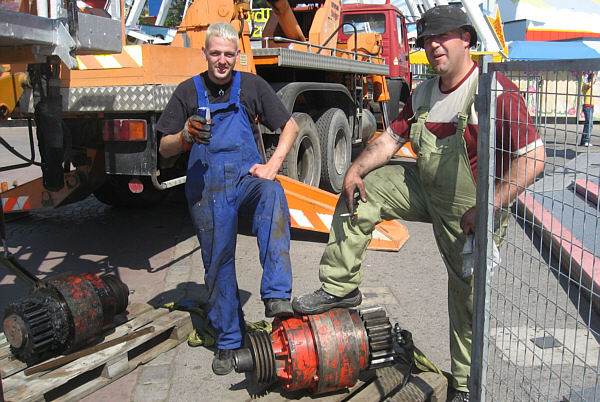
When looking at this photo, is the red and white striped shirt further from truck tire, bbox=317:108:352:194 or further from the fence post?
truck tire, bbox=317:108:352:194

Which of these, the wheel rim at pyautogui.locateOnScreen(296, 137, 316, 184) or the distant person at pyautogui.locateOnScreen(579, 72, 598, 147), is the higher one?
the distant person at pyautogui.locateOnScreen(579, 72, 598, 147)

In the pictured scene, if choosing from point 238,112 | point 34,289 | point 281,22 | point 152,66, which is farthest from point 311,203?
point 281,22

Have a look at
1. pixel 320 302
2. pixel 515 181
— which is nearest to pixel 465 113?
pixel 515 181

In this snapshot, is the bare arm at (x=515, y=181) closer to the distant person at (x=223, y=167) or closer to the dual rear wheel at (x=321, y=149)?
the distant person at (x=223, y=167)

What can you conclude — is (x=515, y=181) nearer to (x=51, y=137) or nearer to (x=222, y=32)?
(x=222, y=32)

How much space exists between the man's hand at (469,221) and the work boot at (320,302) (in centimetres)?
73

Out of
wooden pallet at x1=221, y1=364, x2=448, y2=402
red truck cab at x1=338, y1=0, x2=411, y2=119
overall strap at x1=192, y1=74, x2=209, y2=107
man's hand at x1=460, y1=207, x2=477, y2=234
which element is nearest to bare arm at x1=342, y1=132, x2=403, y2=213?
man's hand at x1=460, y1=207, x2=477, y2=234

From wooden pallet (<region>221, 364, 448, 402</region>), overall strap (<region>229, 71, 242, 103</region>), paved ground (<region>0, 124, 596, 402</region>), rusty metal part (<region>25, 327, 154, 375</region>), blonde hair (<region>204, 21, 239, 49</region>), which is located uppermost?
blonde hair (<region>204, 21, 239, 49</region>)

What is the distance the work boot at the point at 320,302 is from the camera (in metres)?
2.75

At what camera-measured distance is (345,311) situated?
8.97 feet

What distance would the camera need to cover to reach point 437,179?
103 inches

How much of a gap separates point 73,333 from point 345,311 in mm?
1458

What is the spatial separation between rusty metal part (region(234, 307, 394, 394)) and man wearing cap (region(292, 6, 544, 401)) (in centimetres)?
15

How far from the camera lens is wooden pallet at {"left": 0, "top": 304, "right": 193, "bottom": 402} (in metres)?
2.76
